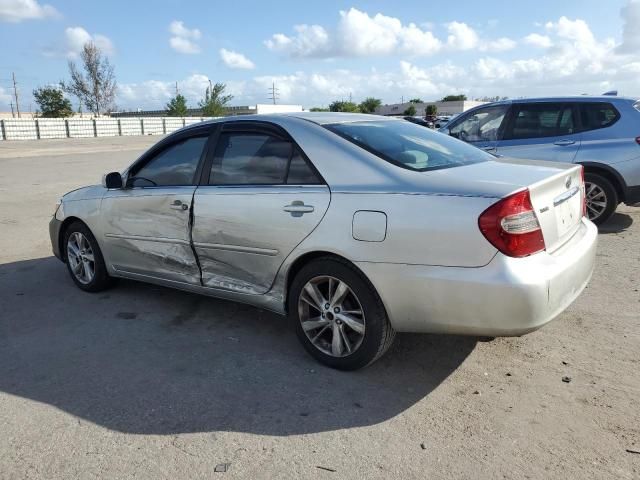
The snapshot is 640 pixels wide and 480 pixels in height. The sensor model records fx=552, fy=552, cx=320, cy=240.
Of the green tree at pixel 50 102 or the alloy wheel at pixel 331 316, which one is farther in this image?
the green tree at pixel 50 102

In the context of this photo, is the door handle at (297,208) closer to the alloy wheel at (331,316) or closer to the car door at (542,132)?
the alloy wheel at (331,316)

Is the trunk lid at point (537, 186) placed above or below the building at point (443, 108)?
above

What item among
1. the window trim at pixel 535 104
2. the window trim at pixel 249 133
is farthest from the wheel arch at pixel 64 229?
the window trim at pixel 535 104

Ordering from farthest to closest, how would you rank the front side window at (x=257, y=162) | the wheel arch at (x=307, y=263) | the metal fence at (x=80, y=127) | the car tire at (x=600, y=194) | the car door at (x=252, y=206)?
the metal fence at (x=80, y=127)
the car tire at (x=600, y=194)
the front side window at (x=257, y=162)
the car door at (x=252, y=206)
the wheel arch at (x=307, y=263)

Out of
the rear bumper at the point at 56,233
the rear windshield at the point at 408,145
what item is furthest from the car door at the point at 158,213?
the rear windshield at the point at 408,145

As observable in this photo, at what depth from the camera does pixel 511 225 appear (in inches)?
114

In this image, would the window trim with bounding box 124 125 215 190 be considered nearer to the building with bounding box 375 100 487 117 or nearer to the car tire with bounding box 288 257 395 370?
the car tire with bounding box 288 257 395 370

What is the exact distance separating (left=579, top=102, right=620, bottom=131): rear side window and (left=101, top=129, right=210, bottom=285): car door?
547 cm

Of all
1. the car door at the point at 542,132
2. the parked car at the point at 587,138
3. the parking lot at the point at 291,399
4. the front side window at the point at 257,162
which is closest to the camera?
the parking lot at the point at 291,399

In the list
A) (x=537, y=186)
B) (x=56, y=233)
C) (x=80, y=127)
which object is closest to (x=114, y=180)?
(x=56, y=233)

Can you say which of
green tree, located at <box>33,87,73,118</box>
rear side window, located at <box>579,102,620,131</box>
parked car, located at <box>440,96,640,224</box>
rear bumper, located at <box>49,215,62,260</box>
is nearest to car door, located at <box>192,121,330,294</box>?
rear bumper, located at <box>49,215,62,260</box>

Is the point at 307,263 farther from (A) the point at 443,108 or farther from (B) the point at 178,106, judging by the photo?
(A) the point at 443,108

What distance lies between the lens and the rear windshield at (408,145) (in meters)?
3.52

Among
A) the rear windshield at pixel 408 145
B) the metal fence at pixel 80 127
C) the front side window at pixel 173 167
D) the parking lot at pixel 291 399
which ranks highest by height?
the rear windshield at pixel 408 145
